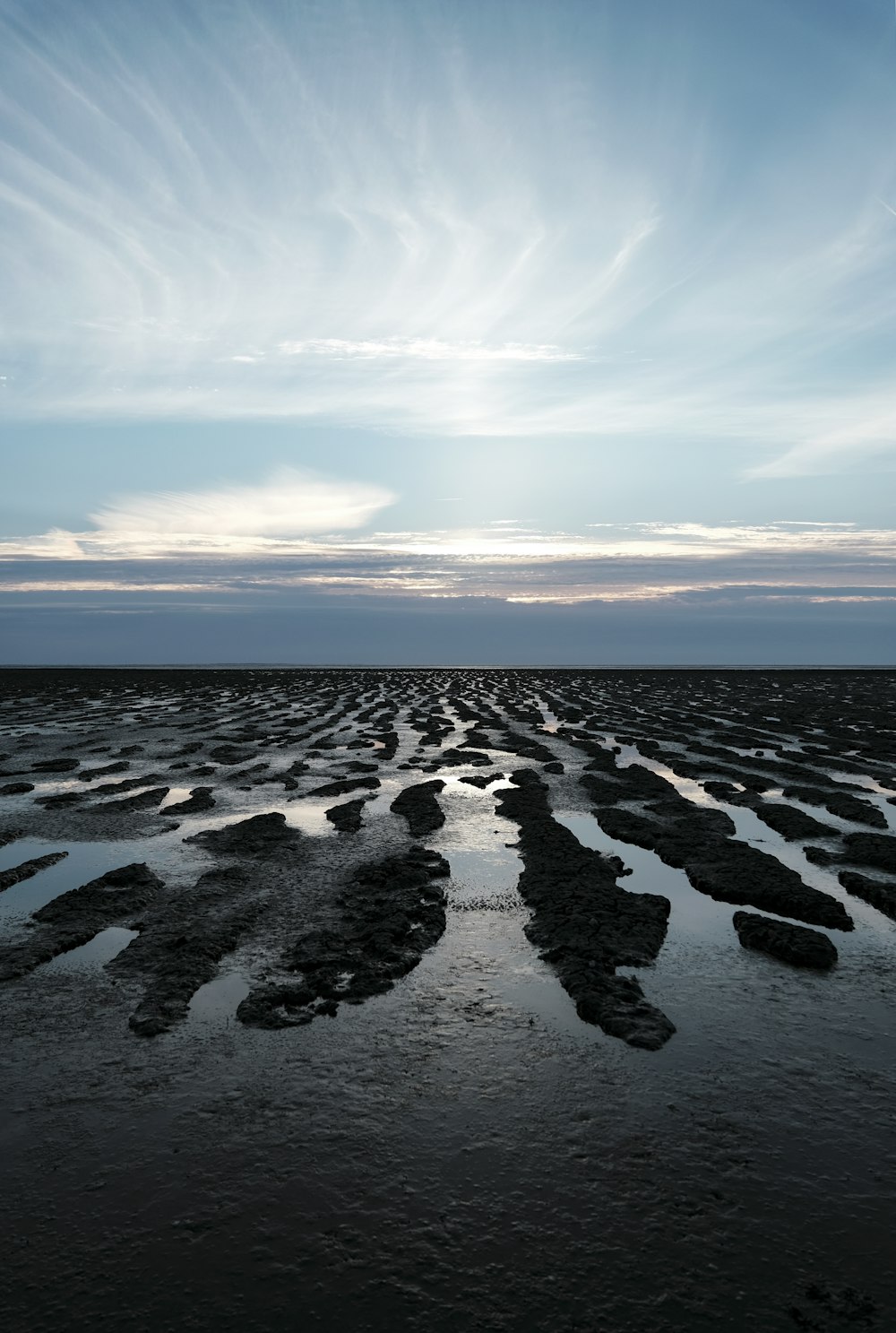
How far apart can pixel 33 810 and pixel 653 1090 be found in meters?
13.0

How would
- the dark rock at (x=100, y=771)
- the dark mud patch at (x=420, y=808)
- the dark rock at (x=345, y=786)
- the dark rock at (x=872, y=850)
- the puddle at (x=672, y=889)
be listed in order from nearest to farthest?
the puddle at (x=672, y=889) → the dark rock at (x=872, y=850) → the dark mud patch at (x=420, y=808) → the dark rock at (x=345, y=786) → the dark rock at (x=100, y=771)

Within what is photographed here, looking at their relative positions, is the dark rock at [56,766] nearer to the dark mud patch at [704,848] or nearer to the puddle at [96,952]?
the dark mud patch at [704,848]

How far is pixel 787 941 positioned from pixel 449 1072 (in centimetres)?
374

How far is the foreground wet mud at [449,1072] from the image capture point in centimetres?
363

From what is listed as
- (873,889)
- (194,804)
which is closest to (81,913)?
(194,804)

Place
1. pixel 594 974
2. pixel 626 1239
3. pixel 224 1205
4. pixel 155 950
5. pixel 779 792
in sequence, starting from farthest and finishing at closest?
pixel 779 792
pixel 155 950
pixel 594 974
pixel 224 1205
pixel 626 1239

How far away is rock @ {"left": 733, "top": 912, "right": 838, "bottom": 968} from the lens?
7230 mm

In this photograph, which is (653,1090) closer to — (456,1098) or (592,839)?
(456,1098)

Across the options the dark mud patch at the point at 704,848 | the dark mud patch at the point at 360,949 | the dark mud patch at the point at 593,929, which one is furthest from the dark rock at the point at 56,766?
the dark mud patch at the point at 593,929

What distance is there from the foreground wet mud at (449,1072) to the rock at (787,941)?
0.09 feet

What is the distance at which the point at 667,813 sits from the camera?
14055 mm

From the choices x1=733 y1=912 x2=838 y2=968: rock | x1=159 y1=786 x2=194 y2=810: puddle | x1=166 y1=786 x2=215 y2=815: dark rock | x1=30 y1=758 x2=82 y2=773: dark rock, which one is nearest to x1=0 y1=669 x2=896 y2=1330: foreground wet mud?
x1=733 y1=912 x2=838 y2=968: rock

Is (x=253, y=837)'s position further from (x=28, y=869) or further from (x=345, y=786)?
(x=345, y=786)

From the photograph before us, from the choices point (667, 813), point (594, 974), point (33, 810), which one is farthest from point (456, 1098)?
point (33, 810)
